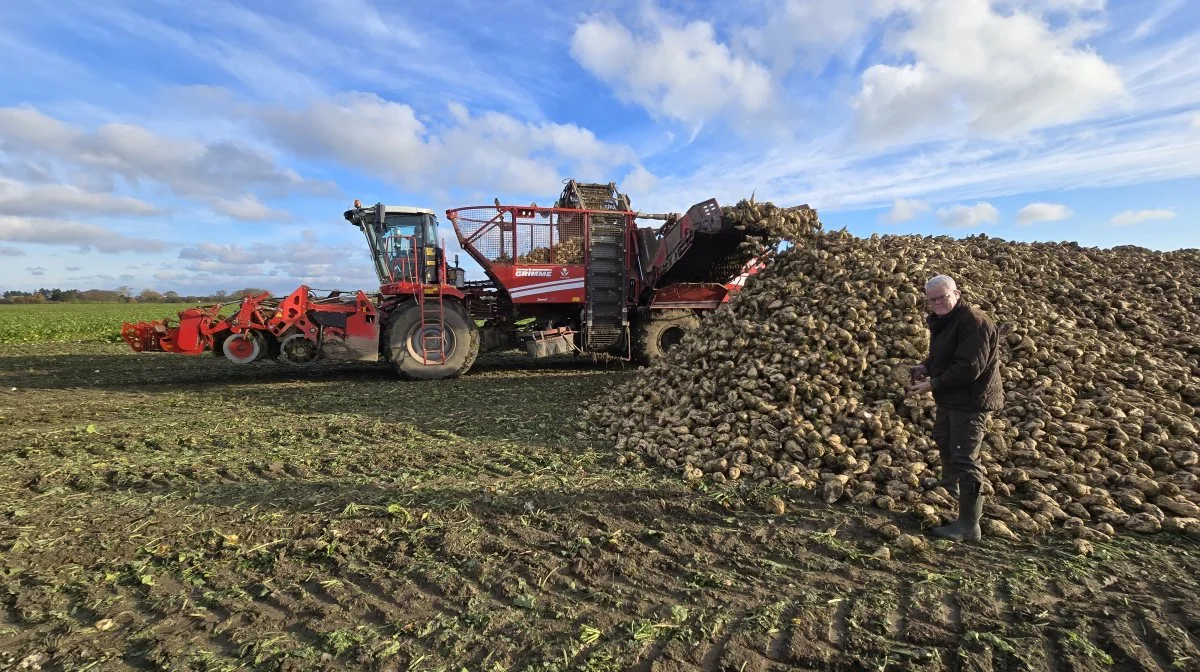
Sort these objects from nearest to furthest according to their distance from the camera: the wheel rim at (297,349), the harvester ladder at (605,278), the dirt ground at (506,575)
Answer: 1. the dirt ground at (506,575)
2. the wheel rim at (297,349)
3. the harvester ladder at (605,278)

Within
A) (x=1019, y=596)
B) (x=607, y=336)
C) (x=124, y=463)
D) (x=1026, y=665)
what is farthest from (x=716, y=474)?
(x=607, y=336)

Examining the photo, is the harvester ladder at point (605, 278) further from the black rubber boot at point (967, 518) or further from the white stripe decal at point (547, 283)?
the black rubber boot at point (967, 518)

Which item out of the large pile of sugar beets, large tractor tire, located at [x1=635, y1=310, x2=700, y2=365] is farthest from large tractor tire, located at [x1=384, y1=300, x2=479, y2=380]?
the large pile of sugar beets

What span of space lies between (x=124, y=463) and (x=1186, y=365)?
1022 cm

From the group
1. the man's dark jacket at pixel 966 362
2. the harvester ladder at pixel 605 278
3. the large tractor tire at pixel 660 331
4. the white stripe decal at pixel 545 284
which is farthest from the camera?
the large tractor tire at pixel 660 331

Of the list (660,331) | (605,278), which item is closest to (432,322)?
(605,278)

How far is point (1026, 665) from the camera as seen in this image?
94.7 inches

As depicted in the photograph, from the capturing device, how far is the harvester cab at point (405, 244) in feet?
33.2

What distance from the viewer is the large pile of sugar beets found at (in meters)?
4.16

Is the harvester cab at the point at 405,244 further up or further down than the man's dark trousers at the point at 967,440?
further up

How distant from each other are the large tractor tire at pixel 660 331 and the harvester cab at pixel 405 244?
3573 millimetres

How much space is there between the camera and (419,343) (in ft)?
32.6

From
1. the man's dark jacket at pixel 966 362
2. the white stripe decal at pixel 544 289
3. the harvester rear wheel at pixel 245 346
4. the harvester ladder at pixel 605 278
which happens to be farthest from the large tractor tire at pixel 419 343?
the man's dark jacket at pixel 966 362

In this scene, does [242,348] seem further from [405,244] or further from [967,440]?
[967,440]
